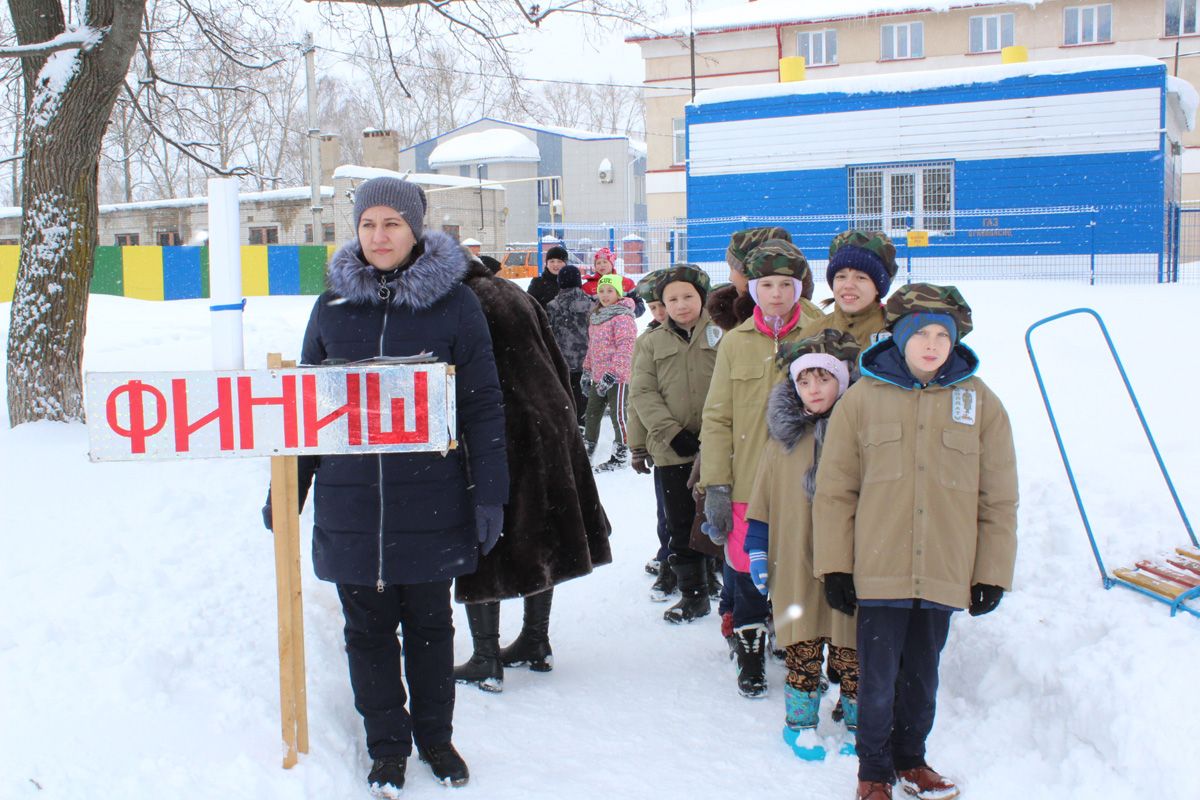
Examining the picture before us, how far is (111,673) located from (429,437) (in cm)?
142

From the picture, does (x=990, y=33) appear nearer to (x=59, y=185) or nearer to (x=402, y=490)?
(x=59, y=185)

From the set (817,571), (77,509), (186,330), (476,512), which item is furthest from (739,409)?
(186,330)

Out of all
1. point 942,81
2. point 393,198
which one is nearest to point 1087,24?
point 942,81

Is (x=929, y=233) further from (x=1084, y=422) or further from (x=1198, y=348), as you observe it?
(x=1084, y=422)

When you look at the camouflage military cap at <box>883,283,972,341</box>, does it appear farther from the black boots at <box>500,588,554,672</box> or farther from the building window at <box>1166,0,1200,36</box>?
the building window at <box>1166,0,1200,36</box>

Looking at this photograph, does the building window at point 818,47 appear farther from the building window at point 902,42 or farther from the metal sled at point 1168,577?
the metal sled at point 1168,577

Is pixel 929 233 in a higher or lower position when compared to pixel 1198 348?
higher

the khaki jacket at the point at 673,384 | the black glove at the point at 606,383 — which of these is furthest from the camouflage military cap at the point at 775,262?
the black glove at the point at 606,383

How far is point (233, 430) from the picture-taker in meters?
3.13

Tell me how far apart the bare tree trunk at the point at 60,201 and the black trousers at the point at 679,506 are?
4.16 m

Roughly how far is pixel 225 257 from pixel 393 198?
555 millimetres

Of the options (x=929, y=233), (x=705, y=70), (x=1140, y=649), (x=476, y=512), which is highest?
(x=705, y=70)

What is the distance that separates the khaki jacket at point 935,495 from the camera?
321 centimetres

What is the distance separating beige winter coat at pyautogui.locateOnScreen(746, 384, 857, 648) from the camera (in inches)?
146
